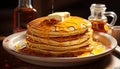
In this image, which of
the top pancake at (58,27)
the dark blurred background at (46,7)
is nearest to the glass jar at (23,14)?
the top pancake at (58,27)

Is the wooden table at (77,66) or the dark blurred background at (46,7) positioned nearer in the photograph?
the wooden table at (77,66)

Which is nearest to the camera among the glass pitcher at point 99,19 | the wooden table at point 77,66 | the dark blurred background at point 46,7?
the wooden table at point 77,66

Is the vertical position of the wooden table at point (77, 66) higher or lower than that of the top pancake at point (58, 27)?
lower

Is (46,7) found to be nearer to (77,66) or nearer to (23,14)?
(23,14)

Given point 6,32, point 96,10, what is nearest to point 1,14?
point 6,32

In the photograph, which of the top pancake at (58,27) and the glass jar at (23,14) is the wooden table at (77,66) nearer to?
the top pancake at (58,27)

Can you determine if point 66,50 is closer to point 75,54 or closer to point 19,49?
point 75,54

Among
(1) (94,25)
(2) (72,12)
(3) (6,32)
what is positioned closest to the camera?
(1) (94,25)
